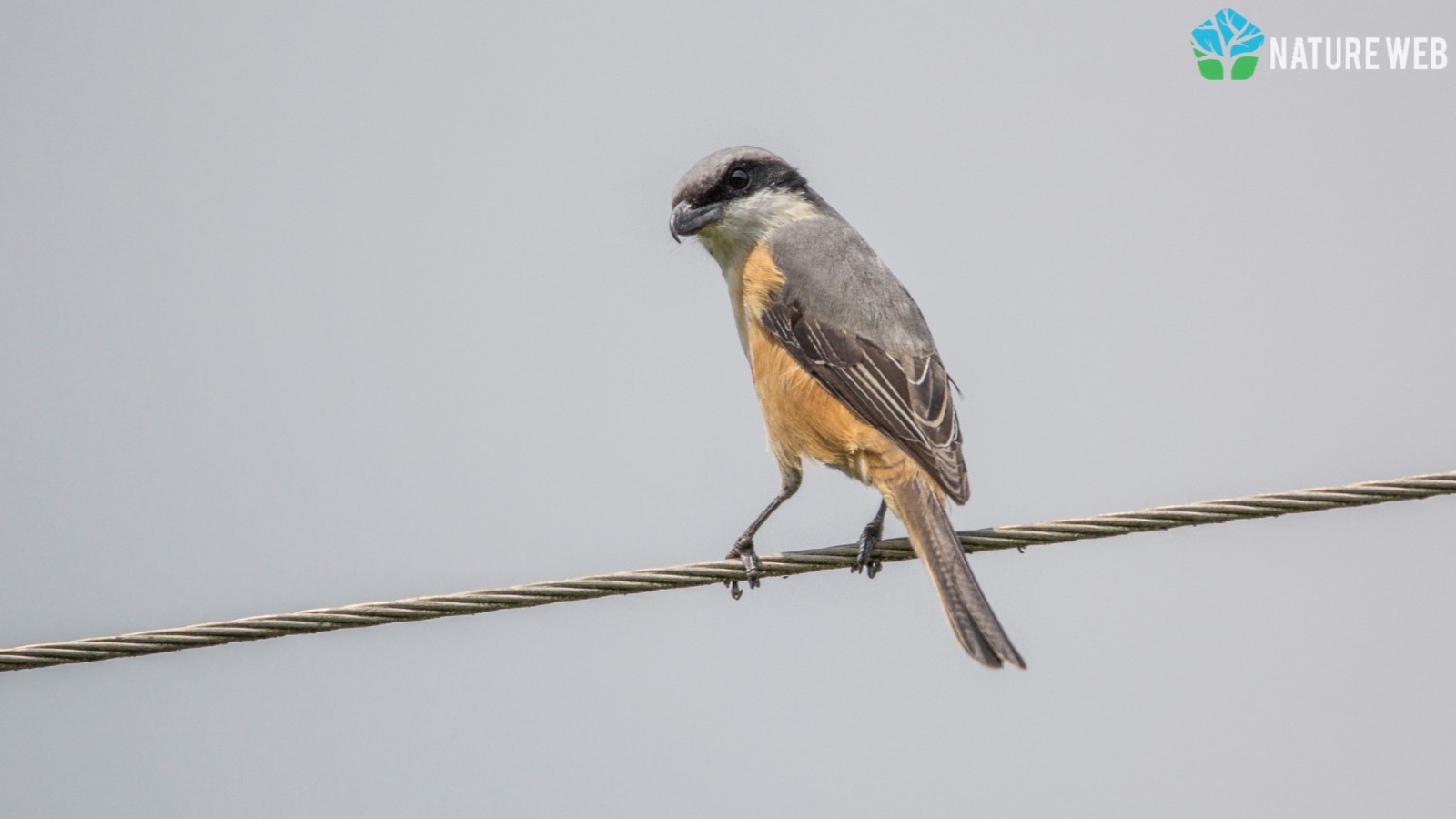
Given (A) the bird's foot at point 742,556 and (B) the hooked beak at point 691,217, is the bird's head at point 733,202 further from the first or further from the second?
(A) the bird's foot at point 742,556

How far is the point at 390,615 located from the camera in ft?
15.1

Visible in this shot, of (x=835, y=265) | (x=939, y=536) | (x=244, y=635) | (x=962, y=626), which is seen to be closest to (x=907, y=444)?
(x=939, y=536)

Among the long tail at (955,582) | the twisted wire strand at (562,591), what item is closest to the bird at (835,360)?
the long tail at (955,582)

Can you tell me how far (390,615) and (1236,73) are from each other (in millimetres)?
12654

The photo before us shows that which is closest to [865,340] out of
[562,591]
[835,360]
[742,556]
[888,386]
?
[835,360]

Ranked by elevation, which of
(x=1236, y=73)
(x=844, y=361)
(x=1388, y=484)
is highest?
(x=1236, y=73)

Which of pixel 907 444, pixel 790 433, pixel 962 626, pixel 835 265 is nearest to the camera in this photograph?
pixel 962 626

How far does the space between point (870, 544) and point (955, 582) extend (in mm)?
552

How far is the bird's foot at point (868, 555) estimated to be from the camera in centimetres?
598

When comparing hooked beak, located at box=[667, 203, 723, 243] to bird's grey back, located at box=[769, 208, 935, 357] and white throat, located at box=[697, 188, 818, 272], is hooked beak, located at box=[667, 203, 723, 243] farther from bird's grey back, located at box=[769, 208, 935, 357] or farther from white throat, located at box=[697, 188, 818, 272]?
bird's grey back, located at box=[769, 208, 935, 357]

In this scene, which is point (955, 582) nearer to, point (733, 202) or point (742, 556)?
point (742, 556)

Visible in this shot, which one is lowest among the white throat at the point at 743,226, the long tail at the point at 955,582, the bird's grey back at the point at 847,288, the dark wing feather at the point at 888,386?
the long tail at the point at 955,582

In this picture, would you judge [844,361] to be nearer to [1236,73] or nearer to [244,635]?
[244,635]

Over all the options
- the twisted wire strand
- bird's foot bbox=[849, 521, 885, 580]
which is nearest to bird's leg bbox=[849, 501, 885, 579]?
bird's foot bbox=[849, 521, 885, 580]
